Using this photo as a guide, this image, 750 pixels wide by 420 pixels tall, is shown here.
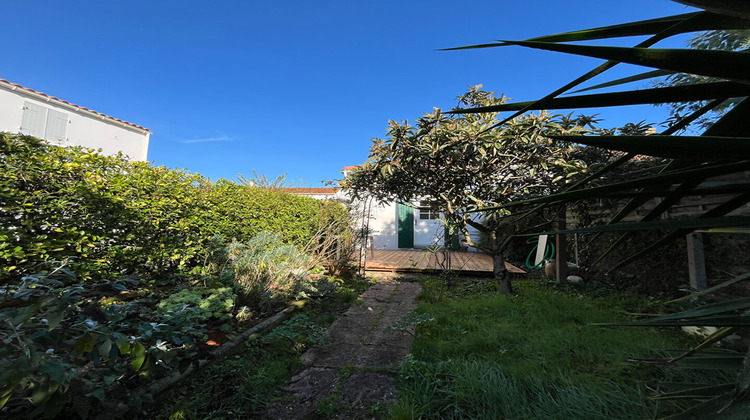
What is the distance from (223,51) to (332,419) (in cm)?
841

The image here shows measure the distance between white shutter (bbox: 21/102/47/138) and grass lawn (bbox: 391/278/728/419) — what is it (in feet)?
40.6

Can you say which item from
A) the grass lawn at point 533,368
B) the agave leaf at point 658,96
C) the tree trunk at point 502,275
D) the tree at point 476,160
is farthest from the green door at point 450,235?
the agave leaf at point 658,96

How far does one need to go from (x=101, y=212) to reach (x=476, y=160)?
4.40m

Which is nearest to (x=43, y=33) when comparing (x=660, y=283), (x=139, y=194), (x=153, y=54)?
(x=153, y=54)

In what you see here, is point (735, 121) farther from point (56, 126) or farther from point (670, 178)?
point (56, 126)

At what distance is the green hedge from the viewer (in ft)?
7.93

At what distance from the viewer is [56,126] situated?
8.86 metres

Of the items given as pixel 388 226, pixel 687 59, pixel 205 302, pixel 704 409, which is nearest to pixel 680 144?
pixel 687 59

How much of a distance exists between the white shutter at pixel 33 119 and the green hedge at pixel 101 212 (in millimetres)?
8496

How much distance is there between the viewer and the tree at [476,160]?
12.0ft

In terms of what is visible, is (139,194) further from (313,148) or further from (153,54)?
(313,148)

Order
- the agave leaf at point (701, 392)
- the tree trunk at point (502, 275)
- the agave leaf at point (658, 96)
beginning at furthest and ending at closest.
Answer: the tree trunk at point (502, 275)
the agave leaf at point (701, 392)
the agave leaf at point (658, 96)

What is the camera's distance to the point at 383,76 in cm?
959

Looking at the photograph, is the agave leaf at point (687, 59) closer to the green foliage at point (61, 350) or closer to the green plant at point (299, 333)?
the green foliage at point (61, 350)
